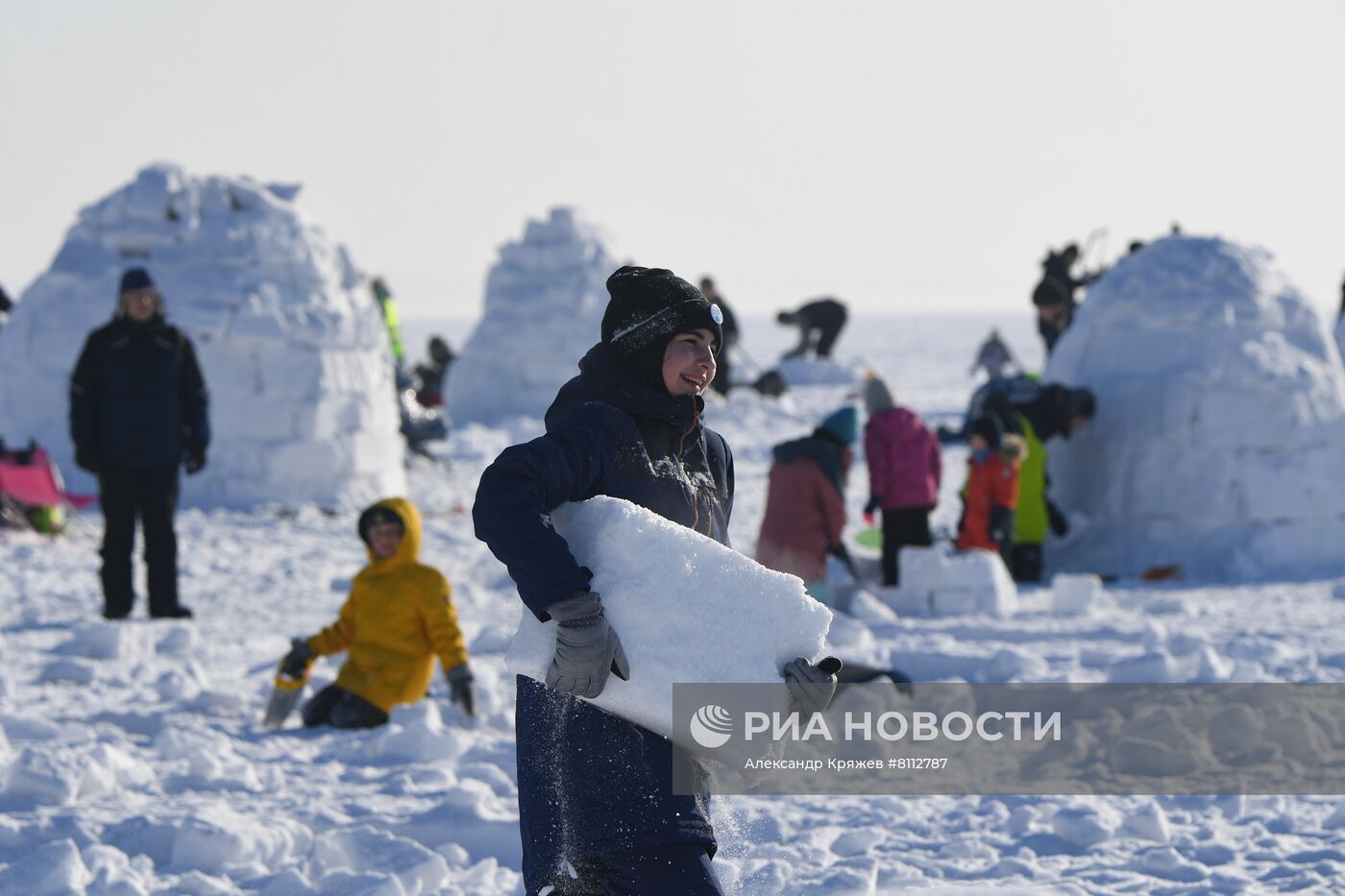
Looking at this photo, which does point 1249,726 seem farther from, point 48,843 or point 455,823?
point 48,843

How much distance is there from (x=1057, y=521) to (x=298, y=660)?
4968mm

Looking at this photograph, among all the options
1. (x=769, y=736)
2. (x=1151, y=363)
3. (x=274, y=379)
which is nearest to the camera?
(x=769, y=736)

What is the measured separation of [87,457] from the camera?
6172 mm

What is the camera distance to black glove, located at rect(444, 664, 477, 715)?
4.64m

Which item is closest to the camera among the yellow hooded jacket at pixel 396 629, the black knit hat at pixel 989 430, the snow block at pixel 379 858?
the snow block at pixel 379 858

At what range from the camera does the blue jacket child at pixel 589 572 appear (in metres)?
2.24

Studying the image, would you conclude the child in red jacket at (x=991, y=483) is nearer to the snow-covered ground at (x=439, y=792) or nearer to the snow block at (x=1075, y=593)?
the snow block at (x=1075, y=593)

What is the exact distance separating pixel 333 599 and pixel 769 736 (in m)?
5.35

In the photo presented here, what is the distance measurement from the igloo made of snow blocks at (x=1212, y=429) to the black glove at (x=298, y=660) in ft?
17.7

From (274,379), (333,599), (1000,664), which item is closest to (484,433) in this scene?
(274,379)

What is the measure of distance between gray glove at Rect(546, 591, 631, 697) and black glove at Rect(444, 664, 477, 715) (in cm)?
245

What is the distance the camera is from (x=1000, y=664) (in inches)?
216

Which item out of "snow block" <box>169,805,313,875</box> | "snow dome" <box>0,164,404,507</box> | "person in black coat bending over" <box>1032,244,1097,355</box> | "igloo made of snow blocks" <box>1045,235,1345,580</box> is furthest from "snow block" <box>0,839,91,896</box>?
"person in black coat bending over" <box>1032,244,1097,355</box>

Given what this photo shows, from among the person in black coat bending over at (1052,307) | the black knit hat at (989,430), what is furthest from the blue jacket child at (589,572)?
the person in black coat bending over at (1052,307)
